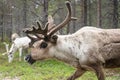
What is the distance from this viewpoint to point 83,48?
618 centimetres

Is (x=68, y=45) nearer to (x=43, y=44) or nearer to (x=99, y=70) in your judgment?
(x=43, y=44)

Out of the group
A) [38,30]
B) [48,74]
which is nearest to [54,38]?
[38,30]

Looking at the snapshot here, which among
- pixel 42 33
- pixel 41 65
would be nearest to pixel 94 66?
pixel 42 33

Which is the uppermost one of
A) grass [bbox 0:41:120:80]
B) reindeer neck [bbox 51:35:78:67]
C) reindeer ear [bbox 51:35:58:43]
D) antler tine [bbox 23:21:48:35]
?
antler tine [bbox 23:21:48:35]

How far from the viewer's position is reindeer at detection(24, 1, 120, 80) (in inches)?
241

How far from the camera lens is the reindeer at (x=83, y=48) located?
6.11 m

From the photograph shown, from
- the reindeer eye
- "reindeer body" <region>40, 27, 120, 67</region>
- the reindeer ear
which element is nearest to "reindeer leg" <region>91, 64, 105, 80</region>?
"reindeer body" <region>40, 27, 120, 67</region>

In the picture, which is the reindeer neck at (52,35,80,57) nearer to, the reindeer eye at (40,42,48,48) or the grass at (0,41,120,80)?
the reindeer eye at (40,42,48,48)

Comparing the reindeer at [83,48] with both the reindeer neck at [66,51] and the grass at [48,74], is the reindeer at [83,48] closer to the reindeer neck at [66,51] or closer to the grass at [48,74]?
the reindeer neck at [66,51]

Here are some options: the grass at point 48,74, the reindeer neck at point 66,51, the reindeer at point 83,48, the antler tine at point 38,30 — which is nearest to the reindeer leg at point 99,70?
the reindeer at point 83,48

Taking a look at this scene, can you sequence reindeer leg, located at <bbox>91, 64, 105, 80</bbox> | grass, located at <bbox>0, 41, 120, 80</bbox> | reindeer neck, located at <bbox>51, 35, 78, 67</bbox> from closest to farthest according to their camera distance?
reindeer leg, located at <bbox>91, 64, 105, 80</bbox>, reindeer neck, located at <bbox>51, 35, 78, 67</bbox>, grass, located at <bbox>0, 41, 120, 80</bbox>

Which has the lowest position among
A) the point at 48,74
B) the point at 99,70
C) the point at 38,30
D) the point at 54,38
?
the point at 48,74

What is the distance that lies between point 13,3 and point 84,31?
24.7 m

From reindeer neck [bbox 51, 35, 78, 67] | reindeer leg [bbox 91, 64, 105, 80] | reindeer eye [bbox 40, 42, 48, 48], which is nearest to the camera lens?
reindeer leg [bbox 91, 64, 105, 80]
